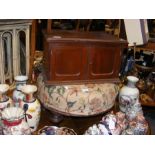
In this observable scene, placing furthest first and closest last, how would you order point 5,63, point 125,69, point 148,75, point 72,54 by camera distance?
1. point 148,75
2. point 125,69
3. point 5,63
4. point 72,54

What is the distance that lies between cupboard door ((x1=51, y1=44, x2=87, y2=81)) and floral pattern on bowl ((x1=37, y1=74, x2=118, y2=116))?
55 mm

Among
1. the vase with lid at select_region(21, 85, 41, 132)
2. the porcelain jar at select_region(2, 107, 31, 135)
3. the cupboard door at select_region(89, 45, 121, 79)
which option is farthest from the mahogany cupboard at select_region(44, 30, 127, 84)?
the porcelain jar at select_region(2, 107, 31, 135)

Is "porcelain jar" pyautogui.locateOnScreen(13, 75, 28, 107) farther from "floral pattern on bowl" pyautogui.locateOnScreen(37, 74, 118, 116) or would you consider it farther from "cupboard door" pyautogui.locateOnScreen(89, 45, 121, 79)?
"cupboard door" pyautogui.locateOnScreen(89, 45, 121, 79)

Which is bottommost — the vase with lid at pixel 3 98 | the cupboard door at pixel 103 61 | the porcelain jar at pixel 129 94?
the porcelain jar at pixel 129 94

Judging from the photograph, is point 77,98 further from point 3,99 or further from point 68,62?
point 3,99

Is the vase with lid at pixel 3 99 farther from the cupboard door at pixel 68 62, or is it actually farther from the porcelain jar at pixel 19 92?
the cupboard door at pixel 68 62

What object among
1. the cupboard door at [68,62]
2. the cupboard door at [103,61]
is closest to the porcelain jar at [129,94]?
the cupboard door at [103,61]

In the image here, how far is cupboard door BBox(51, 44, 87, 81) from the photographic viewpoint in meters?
1.10

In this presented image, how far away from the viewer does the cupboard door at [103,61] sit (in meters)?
1.14

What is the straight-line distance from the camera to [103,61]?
1.18 m

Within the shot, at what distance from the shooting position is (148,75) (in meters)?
1.80

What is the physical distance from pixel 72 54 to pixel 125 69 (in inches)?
24.5

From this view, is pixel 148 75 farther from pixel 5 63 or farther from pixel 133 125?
pixel 5 63
